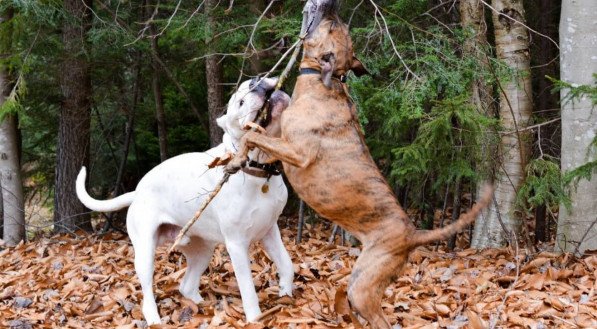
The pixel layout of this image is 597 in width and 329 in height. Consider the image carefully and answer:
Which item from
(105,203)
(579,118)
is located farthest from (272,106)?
(579,118)

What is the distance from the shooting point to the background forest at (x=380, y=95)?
645 centimetres

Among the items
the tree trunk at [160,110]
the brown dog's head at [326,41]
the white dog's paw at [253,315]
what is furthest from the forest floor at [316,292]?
the tree trunk at [160,110]

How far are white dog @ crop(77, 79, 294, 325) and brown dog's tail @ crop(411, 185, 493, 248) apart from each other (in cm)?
123

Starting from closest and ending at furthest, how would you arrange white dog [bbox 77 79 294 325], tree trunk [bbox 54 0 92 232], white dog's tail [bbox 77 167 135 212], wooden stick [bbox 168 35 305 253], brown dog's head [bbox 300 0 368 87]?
brown dog's head [bbox 300 0 368 87] → wooden stick [bbox 168 35 305 253] → white dog [bbox 77 79 294 325] → white dog's tail [bbox 77 167 135 212] → tree trunk [bbox 54 0 92 232]

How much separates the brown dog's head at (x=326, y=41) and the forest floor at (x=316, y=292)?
A: 1.54 meters

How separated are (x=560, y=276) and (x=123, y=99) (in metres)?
7.22

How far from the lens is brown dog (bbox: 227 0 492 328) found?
4.08 metres

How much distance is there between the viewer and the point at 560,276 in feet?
18.8

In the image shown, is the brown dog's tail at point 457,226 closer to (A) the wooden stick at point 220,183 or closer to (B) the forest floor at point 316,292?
(B) the forest floor at point 316,292

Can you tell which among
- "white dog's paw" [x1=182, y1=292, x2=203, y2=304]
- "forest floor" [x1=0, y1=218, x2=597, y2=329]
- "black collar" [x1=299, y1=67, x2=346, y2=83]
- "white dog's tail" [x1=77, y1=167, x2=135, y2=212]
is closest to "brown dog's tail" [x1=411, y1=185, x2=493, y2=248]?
"forest floor" [x1=0, y1=218, x2=597, y2=329]

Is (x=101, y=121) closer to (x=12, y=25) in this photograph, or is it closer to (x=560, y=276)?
(x=12, y=25)

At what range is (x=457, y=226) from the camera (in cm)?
403

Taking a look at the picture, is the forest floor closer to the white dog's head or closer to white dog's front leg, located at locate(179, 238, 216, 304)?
white dog's front leg, located at locate(179, 238, 216, 304)

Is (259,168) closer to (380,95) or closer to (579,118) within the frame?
(380,95)
